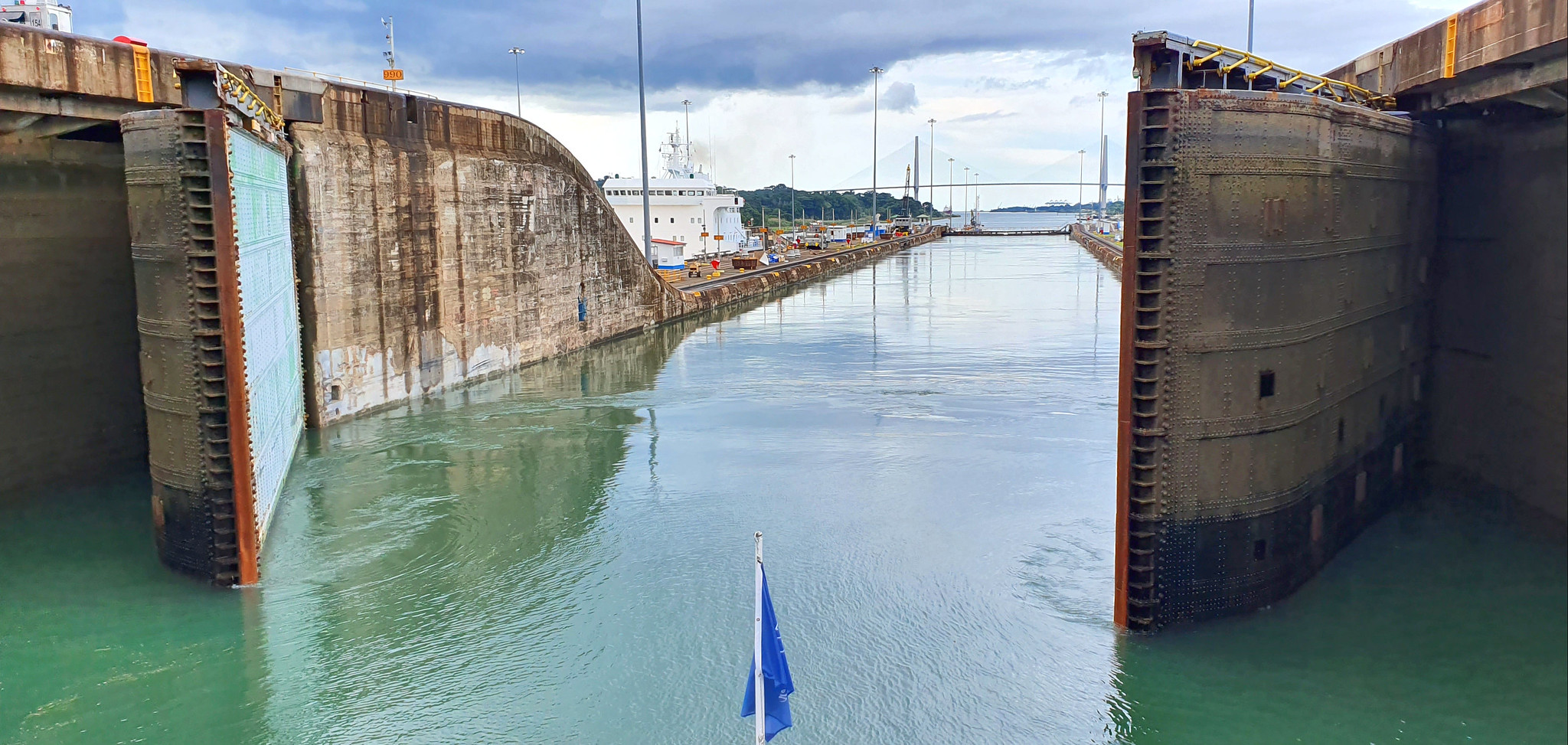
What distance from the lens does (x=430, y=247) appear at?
2642cm

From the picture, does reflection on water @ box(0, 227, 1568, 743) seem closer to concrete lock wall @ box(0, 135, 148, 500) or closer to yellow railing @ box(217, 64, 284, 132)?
concrete lock wall @ box(0, 135, 148, 500)

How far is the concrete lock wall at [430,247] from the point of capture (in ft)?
73.8

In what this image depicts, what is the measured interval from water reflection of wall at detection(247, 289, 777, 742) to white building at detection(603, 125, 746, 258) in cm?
4461

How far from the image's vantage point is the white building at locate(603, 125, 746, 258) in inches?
2736

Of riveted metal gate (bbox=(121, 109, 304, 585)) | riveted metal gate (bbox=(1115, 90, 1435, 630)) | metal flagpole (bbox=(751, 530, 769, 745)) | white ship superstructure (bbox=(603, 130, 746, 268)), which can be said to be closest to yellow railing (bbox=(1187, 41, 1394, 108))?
riveted metal gate (bbox=(1115, 90, 1435, 630))

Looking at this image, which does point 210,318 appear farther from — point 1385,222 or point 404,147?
point 1385,222

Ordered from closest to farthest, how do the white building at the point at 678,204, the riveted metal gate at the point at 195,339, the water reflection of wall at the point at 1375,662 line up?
the water reflection of wall at the point at 1375,662, the riveted metal gate at the point at 195,339, the white building at the point at 678,204

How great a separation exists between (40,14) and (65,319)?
728 cm

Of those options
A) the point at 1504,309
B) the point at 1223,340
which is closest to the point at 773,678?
the point at 1223,340

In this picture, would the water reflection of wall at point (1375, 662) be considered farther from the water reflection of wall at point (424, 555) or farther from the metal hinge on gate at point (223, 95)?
the metal hinge on gate at point (223, 95)

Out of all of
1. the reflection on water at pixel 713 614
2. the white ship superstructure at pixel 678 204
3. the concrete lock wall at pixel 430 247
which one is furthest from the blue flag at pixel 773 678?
the white ship superstructure at pixel 678 204

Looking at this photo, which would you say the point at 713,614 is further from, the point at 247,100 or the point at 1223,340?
the point at 247,100

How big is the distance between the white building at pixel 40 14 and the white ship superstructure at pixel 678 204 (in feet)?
152

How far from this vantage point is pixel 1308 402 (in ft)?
41.4
